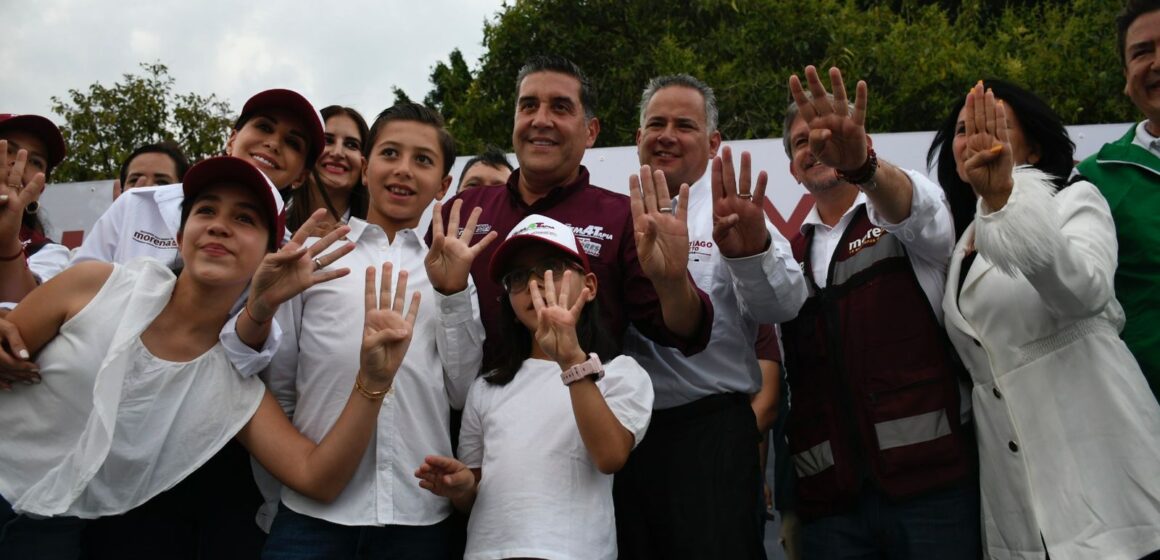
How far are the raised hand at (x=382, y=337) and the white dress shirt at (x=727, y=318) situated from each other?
820mm

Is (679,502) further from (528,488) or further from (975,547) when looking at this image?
(975,547)

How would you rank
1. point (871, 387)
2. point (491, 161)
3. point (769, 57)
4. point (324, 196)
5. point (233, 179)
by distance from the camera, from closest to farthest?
point (233, 179) → point (871, 387) → point (324, 196) → point (491, 161) → point (769, 57)

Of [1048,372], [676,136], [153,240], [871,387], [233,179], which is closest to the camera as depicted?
[1048,372]

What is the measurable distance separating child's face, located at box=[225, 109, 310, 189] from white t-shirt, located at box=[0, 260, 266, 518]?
86 centimetres

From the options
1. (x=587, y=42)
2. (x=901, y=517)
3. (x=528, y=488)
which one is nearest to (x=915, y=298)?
(x=901, y=517)

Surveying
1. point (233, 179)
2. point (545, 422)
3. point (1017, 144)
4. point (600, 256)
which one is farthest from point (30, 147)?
point (1017, 144)

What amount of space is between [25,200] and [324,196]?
3.57ft

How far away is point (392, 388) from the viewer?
241 centimetres

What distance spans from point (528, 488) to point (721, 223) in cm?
89

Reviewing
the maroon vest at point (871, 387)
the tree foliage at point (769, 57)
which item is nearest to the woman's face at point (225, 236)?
the maroon vest at point (871, 387)

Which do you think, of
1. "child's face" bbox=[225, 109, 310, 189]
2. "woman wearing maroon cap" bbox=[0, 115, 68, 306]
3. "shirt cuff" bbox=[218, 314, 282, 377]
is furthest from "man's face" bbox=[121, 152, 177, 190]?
"shirt cuff" bbox=[218, 314, 282, 377]

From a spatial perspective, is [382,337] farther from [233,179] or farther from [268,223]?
[233,179]

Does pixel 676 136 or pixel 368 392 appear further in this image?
pixel 676 136

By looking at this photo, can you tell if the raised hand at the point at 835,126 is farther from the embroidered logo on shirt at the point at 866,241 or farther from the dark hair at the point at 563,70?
the dark hair at the point at 563,70
